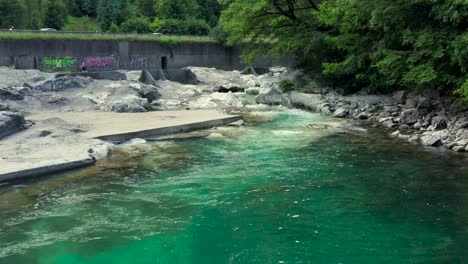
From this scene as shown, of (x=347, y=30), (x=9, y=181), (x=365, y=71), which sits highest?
(x=347, y=30)

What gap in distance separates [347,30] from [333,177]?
16.0 m

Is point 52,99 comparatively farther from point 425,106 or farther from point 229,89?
point 425,106

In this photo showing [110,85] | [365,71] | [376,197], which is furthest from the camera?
[110,85]

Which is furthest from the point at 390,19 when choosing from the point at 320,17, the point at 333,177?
the point at 333,177

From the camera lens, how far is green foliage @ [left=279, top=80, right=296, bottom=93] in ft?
99.2

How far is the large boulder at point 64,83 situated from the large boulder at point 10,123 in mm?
10406

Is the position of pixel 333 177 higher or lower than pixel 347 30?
lower

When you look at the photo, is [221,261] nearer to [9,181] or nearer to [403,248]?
[403,248]

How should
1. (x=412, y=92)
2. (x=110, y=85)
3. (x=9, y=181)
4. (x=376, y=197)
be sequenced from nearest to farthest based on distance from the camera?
(x=376, y=197)
(x=9, y=181)
(x=412, y=92)
(x=110, y=85)

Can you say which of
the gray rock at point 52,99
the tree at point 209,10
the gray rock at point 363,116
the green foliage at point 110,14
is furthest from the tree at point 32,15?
the gray rock at point 363,116

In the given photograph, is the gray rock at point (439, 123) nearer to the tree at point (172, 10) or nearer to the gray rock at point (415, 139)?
the gray rock at point (415, 139)

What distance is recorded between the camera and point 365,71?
26844 mm

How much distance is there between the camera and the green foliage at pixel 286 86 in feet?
99.2

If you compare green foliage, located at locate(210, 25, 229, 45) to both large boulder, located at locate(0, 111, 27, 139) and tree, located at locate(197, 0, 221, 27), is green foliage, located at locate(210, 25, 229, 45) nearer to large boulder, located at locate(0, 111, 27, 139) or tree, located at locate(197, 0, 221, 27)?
tree, located at locate(197, 0, 221, 27)
